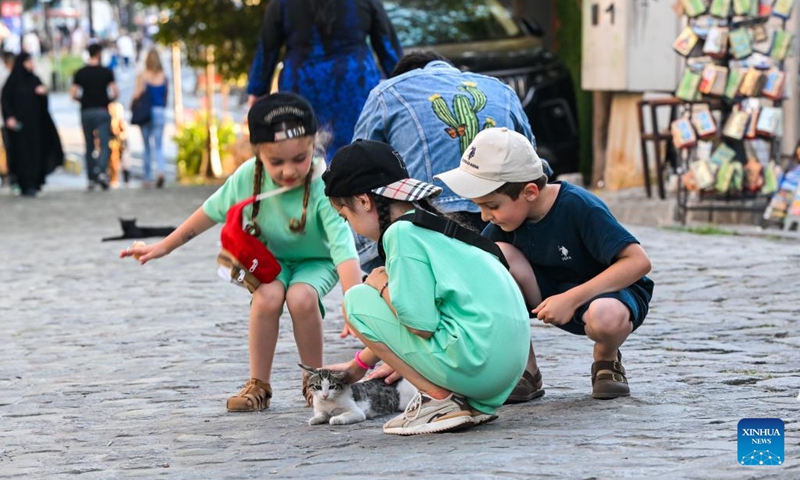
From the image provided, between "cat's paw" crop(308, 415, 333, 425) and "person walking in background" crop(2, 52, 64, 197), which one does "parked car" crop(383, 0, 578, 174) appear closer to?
"person walking in background" crop(2, 52, 64, 197)

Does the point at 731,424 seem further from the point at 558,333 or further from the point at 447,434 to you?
the point at 558,333

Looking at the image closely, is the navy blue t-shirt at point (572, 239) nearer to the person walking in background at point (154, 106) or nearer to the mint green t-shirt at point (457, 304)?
the mint green t-shirt at point (457, 304)

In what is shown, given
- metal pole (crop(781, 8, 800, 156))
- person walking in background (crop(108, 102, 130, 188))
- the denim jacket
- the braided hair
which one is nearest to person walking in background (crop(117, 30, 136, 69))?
person walking in background (crop(108, 102, 130, 188))

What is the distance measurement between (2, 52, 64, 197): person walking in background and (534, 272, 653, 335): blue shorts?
14.0 metres

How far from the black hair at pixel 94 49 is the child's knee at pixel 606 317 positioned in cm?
1445

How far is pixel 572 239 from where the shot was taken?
5.06 metres

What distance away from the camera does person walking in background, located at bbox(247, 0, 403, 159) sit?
25.9ft

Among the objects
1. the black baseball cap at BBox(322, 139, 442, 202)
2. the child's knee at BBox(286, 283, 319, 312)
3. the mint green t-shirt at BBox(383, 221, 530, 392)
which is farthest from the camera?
the child's knee at BBox(286, 283, 319, 312)

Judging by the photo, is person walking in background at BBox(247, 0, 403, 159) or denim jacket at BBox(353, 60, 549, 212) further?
person walking in background at BBox(247, 0, 403, 159)

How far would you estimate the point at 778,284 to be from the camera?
8.08 meters

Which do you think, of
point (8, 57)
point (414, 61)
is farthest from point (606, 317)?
point (8, 57)

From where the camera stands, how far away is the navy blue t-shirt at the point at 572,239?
4953mm

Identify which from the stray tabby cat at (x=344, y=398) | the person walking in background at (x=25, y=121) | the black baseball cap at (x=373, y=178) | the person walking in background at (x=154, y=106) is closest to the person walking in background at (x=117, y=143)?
the person walking in background at (x=154, y=106)

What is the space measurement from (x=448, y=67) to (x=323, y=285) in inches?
41.6
